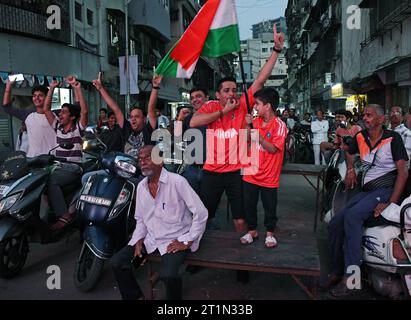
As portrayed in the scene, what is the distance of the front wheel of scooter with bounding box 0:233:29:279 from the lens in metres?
4.14

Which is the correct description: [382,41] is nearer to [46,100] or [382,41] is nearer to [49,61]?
[49,61]

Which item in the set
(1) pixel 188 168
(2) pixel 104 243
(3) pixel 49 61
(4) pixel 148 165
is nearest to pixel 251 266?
(4) pixel 148 165

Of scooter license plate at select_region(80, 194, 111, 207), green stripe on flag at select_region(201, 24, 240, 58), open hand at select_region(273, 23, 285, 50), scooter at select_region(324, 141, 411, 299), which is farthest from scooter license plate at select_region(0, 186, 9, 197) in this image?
scooter at select_region(324, 141, 411, 299)

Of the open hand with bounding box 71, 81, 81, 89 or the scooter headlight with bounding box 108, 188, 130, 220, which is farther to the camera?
the open hand with bounding box 71, 81, 81, 89

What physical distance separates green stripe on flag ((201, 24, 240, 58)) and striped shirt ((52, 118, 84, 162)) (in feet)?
6.71

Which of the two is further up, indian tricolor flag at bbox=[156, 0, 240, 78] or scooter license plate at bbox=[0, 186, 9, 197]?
indian tricolor flag at bbox=[156, 0, 240, 78]

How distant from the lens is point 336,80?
28.4m

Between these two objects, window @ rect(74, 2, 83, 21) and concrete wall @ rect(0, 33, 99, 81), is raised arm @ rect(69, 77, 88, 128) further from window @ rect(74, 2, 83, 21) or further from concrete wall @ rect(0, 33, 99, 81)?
window @ rect(74, 2, 83, 21)

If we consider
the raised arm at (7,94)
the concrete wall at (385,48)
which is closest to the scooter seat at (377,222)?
the raised arm at (7,94)

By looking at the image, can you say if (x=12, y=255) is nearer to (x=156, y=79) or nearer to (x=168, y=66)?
(x=156, y=79)

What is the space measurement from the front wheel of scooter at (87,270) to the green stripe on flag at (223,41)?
2.33 m

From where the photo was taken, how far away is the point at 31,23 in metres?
13.7

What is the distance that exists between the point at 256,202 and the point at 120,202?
1335mm
